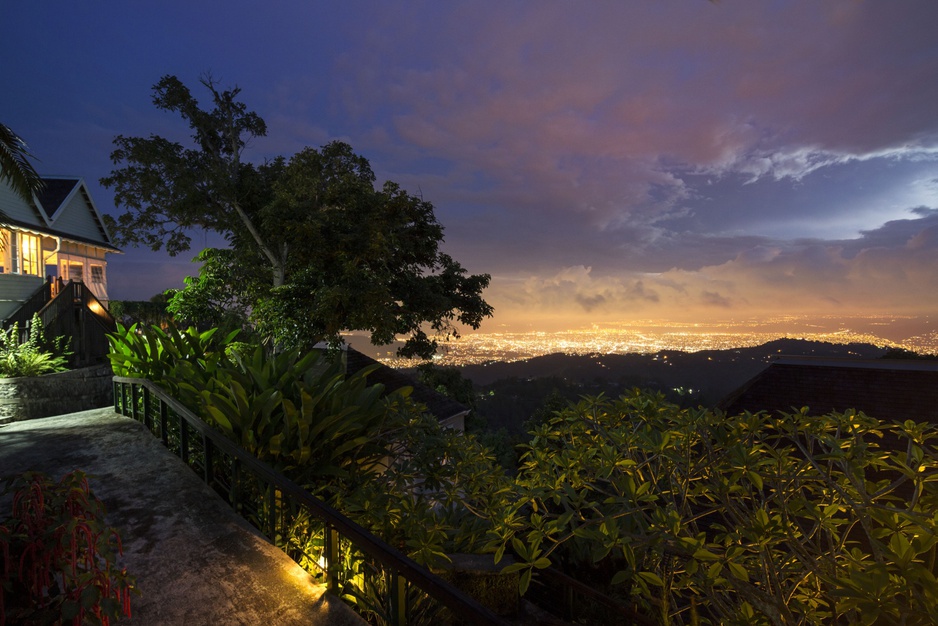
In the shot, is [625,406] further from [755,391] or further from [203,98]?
[203,98]

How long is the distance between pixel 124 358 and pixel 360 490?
258 inches

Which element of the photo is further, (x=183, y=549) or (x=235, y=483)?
(x=235, y=483)

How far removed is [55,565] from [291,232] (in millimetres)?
12108

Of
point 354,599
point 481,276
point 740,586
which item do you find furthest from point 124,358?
point 481,276

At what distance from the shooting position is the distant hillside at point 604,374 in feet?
130

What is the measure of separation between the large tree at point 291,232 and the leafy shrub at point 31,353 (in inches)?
126

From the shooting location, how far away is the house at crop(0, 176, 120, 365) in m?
12.4

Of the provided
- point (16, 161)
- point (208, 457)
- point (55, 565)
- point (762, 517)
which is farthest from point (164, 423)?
point (16, 161)

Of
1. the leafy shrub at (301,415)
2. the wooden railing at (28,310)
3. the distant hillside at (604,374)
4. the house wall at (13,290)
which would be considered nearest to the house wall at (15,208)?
the house wall at (13,290)

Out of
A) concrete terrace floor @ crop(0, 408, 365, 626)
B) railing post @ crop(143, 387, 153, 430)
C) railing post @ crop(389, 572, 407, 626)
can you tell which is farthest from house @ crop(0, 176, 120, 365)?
railing post @ crop(389, 572, 407, 626)

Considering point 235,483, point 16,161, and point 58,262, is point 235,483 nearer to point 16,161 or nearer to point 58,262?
point 16,161

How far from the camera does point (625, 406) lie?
165 inches

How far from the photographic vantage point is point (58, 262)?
68.2ft

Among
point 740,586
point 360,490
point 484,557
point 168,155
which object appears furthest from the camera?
point 168,155
